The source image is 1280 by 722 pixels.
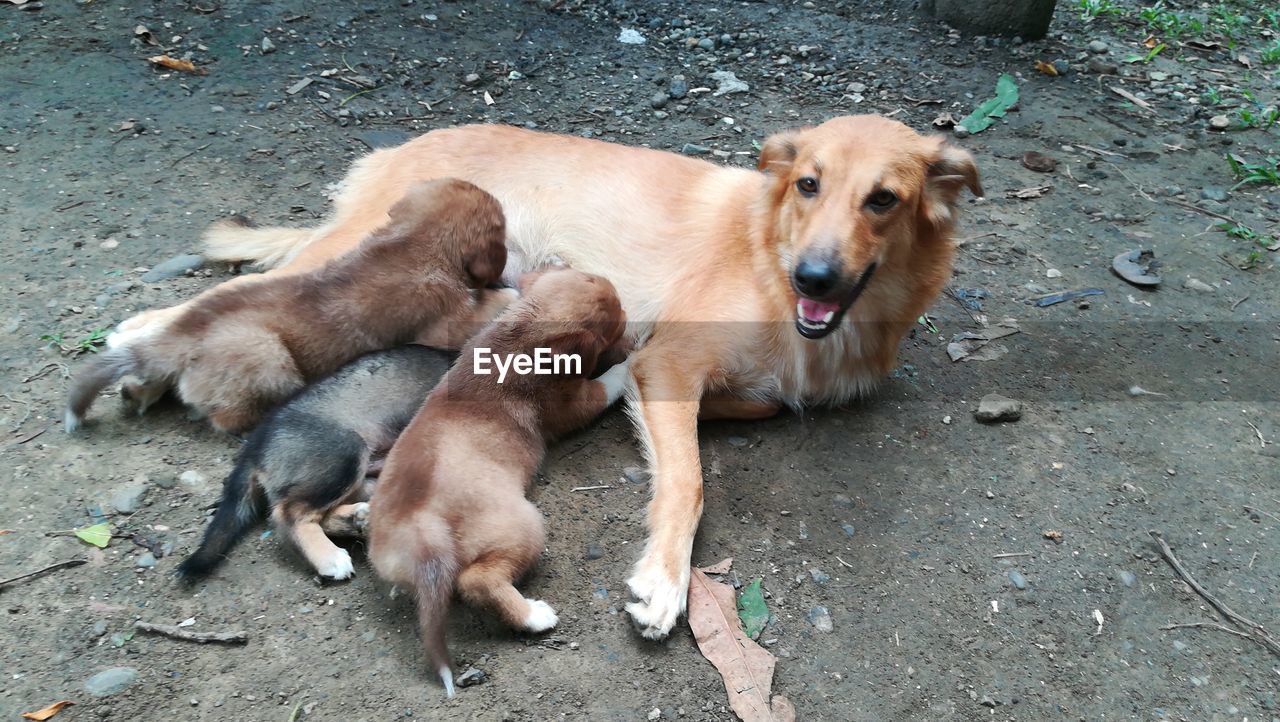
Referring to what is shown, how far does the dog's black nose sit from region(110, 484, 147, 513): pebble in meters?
2.43

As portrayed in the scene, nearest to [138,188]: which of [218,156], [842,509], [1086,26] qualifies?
[218,156]

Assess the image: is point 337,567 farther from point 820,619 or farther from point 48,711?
point 820,619

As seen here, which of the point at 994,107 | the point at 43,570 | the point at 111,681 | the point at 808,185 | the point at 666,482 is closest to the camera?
the point at 111,681

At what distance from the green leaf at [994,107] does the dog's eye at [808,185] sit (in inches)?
117

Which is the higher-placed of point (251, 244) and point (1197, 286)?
point (251, 244)

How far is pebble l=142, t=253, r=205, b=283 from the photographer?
4152mm

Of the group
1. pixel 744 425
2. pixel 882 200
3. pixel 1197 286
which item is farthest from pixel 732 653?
pixel 1197 286

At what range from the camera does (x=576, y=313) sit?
3.29m

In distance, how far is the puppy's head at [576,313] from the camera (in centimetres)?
326

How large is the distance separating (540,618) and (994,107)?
4.97 meters

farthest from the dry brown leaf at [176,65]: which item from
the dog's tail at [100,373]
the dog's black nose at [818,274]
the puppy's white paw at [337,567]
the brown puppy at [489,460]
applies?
the dog's black nose at [818,274]

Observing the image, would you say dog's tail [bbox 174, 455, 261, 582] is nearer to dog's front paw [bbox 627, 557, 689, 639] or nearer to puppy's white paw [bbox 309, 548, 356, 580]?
puppy's white paw [bbox 309, 548, 356, 580]

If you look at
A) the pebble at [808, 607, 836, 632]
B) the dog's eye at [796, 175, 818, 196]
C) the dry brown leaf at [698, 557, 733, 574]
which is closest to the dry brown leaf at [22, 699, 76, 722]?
the dry brown leaf at [698, 557, 733, 574]

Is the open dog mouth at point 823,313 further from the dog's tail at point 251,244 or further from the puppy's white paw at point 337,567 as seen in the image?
the dog's tail at point 251,244
